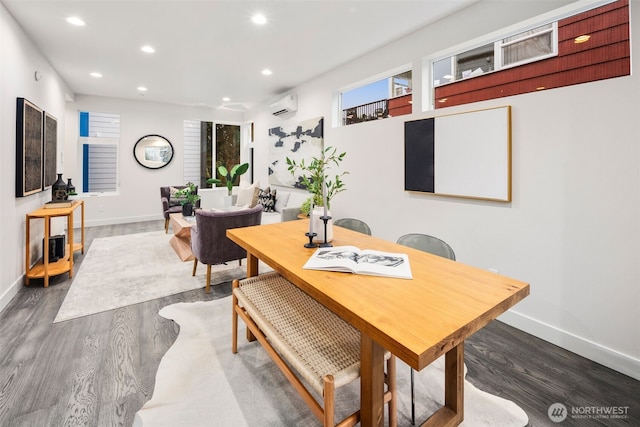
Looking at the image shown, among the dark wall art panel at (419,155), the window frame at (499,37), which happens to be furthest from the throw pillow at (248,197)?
the window frame at (499,37)

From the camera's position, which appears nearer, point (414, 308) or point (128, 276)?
point (414, 308)

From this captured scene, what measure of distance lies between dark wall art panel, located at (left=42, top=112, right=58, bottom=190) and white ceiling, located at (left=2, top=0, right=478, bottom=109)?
0.83 m

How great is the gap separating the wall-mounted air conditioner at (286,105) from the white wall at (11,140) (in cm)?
323

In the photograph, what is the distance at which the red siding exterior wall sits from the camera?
1964 mm

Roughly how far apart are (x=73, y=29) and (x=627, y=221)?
4990mm

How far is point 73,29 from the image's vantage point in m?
3.12

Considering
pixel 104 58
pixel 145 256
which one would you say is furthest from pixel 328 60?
pixel 145 256

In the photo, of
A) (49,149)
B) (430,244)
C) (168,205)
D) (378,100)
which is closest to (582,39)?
(430,244)

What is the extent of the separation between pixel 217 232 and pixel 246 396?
1644mm

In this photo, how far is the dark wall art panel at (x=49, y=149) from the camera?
12.2ft

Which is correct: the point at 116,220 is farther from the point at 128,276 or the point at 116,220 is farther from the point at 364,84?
the point at 364,84

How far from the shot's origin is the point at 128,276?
11.2ft

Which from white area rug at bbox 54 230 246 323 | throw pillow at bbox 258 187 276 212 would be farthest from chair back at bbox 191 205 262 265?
throw pillow at bbox 258 187 276 212

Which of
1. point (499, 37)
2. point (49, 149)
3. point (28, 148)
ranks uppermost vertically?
point (499, 37)
